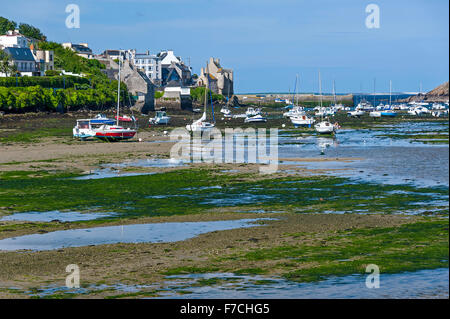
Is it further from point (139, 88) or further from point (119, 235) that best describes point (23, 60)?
point (119, 235)

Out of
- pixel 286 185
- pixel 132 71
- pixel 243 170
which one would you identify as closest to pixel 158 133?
pixel 243 170

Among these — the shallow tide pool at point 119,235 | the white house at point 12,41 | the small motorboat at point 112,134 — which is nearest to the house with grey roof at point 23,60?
the white house at point 12,41

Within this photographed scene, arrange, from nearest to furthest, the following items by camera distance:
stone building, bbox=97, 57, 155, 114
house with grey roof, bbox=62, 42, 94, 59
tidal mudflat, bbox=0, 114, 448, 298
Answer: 1. tidal mudflat, bbox=0, 114, 448, 298
2. stone building, bbox=97, 57, 155, 114
3. house with grey roof, bbox=62, 42, 94, 59

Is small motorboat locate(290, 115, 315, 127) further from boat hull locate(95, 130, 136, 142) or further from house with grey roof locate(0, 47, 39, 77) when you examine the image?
house with grey roof locate(0, 47, 39, 77)

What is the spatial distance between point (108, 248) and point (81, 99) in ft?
295

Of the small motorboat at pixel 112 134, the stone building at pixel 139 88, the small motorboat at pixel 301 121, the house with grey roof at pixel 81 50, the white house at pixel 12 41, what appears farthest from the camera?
the house with grey roof at pixel 81 50

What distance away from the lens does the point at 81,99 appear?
10506 centimetres

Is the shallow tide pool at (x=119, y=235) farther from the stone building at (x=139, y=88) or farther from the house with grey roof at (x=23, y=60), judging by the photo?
the house with grey roof at (x=23, y=60)

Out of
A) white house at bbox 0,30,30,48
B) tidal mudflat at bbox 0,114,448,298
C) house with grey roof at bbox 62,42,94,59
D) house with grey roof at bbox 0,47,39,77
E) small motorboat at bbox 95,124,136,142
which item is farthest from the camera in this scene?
house with grey roof at bbox 62,42,94,59

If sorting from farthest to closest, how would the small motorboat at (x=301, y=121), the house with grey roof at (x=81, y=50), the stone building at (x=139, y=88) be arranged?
the house with grey roof at (x=81, y=50) → the stone building at (x=139, y=88) → the small motorboat at (x=301, y=121)

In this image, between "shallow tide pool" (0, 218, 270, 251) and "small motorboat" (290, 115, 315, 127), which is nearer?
"shallow tide pool" (0, 218, 270, 251)

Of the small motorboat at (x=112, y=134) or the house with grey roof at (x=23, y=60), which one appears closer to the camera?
the small motorboat at (x=112, y=134)

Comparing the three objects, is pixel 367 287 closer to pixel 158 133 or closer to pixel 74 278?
pixel 74 278

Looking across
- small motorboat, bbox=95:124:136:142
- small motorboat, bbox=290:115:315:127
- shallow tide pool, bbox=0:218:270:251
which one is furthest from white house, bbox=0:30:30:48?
shallow tide pool, bbox=0:218:270:251
